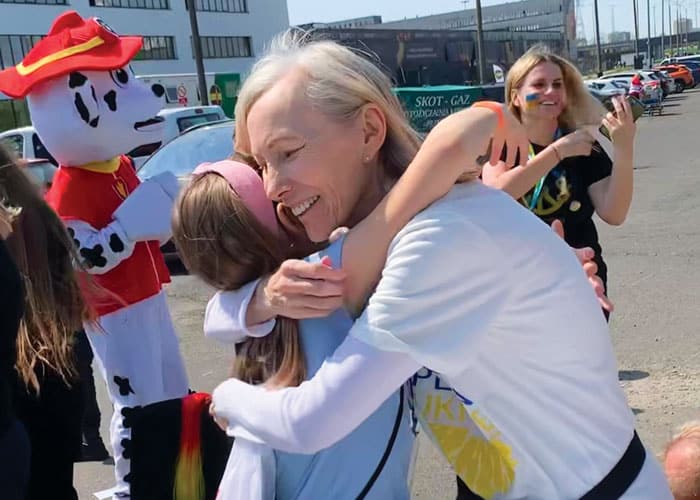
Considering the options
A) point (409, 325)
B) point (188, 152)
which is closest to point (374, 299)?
point (409, 325)

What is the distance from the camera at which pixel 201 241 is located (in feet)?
4.68

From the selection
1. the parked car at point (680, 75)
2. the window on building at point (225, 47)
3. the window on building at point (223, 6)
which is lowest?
the parked car at point (680, 75)

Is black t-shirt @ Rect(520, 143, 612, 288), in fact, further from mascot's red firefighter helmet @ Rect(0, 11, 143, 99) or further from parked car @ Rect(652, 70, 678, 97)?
parked car @ Rect(652, 70, 678, 97)

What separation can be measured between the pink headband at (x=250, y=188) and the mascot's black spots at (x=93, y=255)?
6.60 feet

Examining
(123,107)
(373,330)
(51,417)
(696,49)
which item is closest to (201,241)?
(373,330)

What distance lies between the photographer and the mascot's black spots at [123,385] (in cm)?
334

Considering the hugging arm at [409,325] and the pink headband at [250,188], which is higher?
the pink headband at [250,188]

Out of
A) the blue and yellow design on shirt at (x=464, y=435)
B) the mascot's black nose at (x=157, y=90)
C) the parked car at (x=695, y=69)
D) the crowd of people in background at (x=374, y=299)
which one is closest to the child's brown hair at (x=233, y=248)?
the crowd of people in background at (x=374, y=299)

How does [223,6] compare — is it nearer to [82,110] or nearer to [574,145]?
[82,110]

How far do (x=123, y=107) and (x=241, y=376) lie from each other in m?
2.61

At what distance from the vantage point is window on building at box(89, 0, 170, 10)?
153ft

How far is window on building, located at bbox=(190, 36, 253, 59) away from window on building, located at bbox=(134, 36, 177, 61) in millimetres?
2011

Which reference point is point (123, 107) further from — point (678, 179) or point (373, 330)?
point (678, 179)

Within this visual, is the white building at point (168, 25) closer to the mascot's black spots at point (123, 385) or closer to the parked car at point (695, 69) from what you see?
the parked car at point (695, 69)
